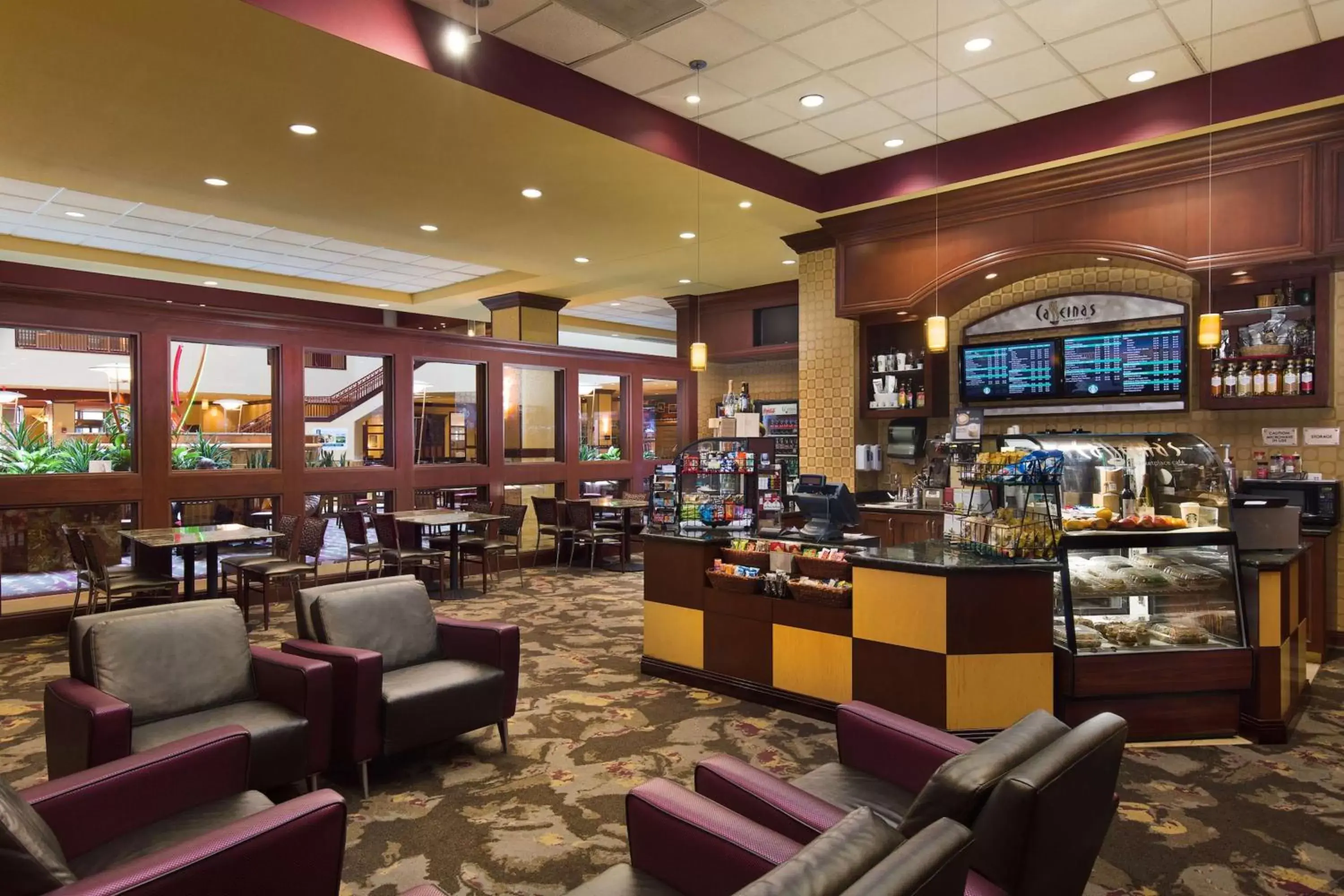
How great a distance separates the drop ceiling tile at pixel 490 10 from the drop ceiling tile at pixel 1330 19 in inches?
175

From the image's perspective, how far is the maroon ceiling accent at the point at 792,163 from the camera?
14.3ft

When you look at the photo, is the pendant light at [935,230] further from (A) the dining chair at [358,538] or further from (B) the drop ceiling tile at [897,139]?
(A) the dining chair at [358,538]

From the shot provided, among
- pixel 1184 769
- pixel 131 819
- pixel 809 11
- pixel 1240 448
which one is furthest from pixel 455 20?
pixel 1240 448

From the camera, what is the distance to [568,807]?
3.31 meters

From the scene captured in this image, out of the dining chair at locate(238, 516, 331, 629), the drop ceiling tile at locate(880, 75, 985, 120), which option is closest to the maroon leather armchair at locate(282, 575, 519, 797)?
the dining chair at locate(238, 516, 331, 629)

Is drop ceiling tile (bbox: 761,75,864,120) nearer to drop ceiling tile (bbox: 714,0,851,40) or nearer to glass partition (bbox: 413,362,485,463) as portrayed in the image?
drop ceiling tile (bbox: 714,0,851,40)

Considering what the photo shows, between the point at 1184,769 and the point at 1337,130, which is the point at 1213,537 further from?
the point at 1337,130

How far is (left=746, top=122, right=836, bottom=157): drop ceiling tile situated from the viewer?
6289mm

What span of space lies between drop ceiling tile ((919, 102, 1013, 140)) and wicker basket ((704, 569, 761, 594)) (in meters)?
3.94

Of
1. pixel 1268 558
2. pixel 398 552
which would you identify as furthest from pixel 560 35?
pixel 1268 558

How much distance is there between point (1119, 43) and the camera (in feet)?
16.2

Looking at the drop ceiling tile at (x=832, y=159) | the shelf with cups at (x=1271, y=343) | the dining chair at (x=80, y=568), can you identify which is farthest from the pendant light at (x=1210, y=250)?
the dining chair at (x=80, y=568)

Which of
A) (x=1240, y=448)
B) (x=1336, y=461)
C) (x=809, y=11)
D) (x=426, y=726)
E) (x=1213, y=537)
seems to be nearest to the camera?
(x=426, y=726)

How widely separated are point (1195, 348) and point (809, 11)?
4008mm
